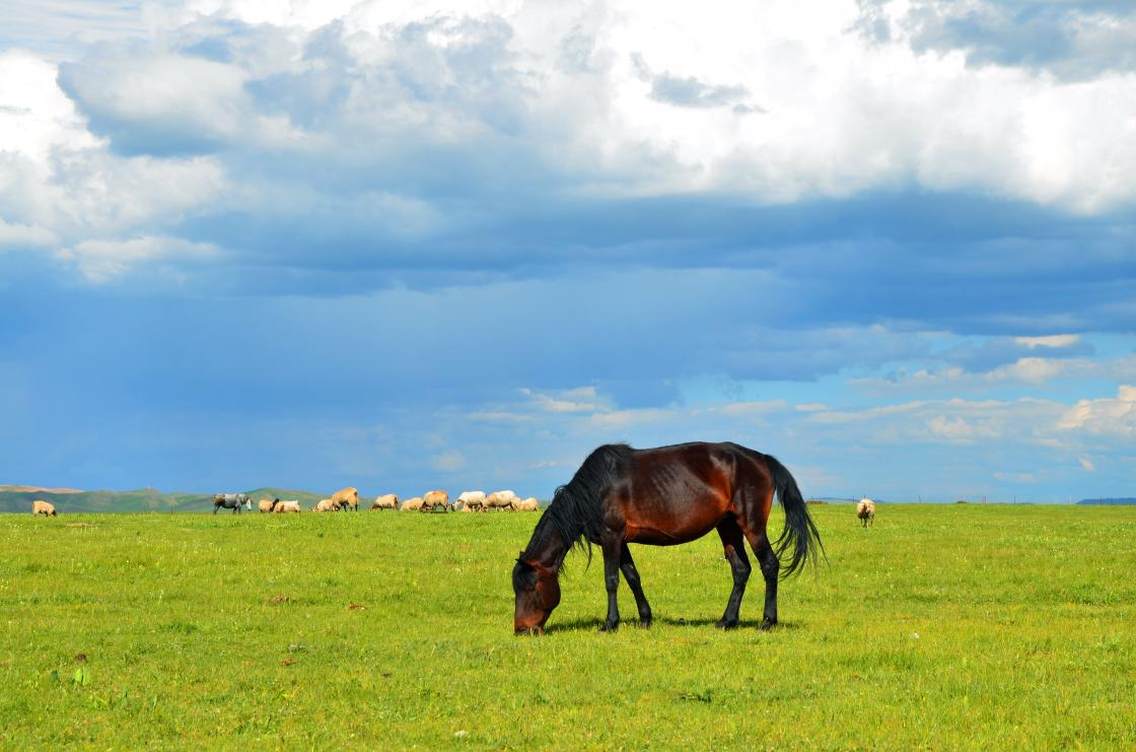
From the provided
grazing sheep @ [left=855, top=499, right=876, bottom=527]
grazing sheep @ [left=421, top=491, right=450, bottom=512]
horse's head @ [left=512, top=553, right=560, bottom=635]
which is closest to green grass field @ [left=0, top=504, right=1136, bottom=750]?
horse's head @ [left=512, top=553, right=560, bottom=635]

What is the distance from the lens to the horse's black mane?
819 inches

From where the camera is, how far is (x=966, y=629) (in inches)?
797

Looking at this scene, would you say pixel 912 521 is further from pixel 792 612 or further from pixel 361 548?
pixel 792 612

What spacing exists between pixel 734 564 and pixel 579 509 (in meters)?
3.05

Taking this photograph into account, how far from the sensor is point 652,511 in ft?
68.8

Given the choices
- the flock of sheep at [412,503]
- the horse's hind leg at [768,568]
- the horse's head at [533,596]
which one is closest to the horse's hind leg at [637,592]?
the horse's head at [533,596]

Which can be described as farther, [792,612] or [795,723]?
[792,612]

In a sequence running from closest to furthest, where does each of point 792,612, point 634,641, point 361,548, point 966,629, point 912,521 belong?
point 634,641 < point 966,629 < point 792,612 < point 361,548 < point 912,521

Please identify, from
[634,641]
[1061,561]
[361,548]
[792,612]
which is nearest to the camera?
[634,641]

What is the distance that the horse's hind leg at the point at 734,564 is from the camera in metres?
20.9

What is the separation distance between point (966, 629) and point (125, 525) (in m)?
36.4

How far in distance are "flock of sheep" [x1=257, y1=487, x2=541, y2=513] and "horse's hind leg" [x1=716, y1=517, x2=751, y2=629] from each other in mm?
52336

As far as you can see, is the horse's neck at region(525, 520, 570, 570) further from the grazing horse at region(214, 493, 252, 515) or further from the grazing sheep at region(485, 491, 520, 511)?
the grazing horse at region(214, 493, 252, 515)

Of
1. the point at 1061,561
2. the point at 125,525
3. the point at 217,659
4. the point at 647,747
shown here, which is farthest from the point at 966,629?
the point at 125,525
